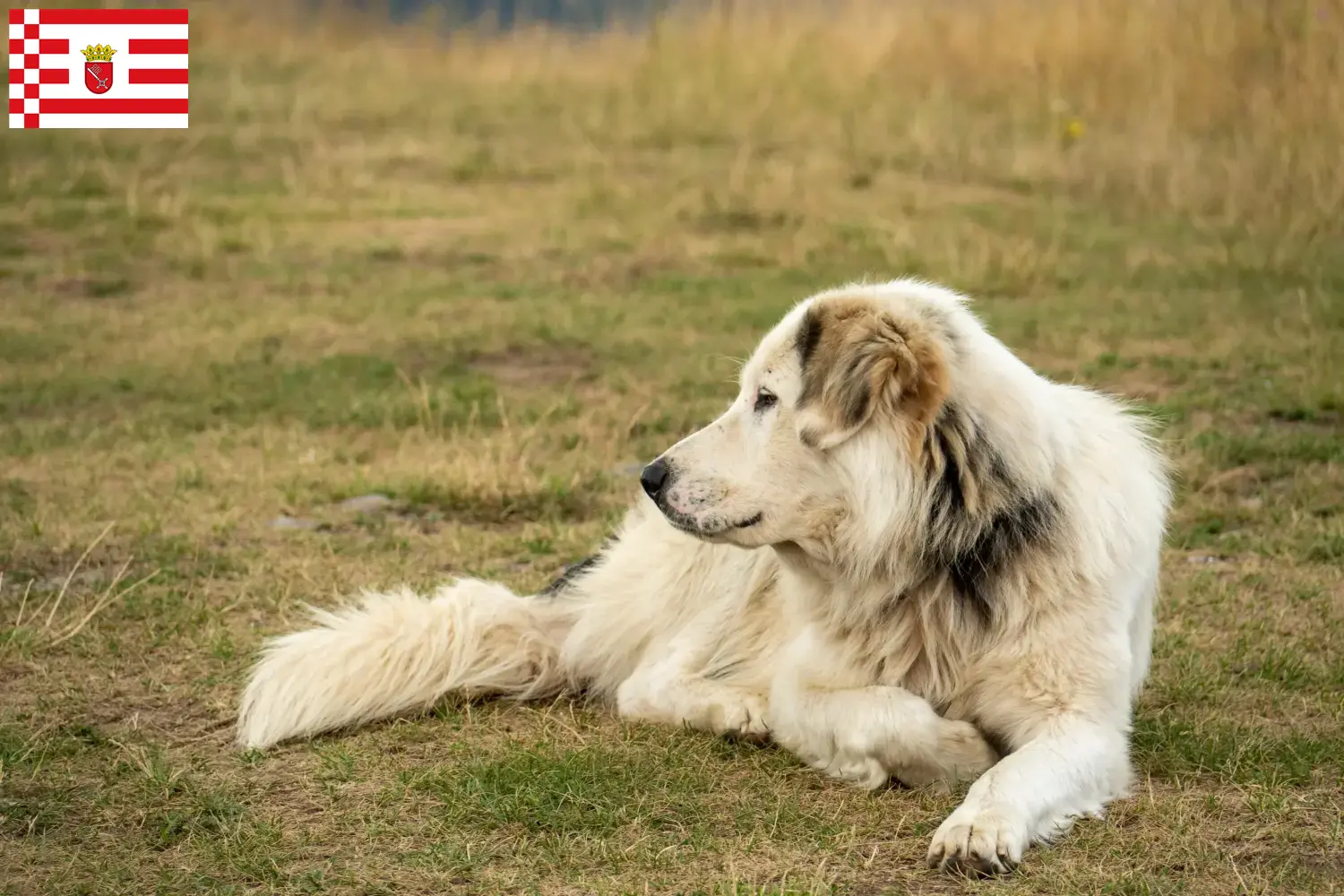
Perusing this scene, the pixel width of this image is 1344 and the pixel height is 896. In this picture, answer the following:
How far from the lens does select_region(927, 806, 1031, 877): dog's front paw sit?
3.22 metres

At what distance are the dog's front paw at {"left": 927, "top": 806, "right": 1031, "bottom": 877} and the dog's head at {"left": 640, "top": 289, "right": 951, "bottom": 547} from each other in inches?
28.2

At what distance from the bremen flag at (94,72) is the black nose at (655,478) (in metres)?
8.47

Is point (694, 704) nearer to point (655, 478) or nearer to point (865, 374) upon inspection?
point (655, 478)

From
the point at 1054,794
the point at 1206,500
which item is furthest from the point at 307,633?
the point at 1206,500

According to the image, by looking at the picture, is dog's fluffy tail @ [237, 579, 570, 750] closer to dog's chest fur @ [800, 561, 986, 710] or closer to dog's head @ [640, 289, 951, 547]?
dog's head @ [640, 289, 951, 547]

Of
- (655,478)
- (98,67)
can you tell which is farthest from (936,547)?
(98,67)

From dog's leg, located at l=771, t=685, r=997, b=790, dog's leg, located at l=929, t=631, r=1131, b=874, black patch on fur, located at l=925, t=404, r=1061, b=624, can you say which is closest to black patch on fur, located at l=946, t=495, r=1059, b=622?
black patch on fur, located at l=925, t=404, r=1061, b=624

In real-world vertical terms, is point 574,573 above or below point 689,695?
above

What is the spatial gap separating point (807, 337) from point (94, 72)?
8728 millimetres

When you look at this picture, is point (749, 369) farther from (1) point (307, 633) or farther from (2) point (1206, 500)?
(2) point (1206, 500)

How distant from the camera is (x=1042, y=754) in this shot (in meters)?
3.45

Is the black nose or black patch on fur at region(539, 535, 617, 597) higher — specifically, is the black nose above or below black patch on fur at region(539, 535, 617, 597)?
above

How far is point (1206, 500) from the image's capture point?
6.10 m

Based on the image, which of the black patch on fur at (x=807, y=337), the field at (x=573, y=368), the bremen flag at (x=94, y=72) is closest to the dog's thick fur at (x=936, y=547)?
the black patch on fur at (x=807, y=337)
